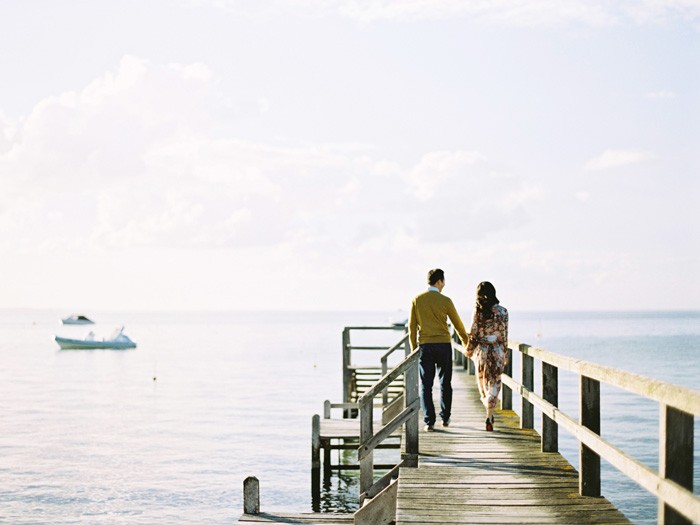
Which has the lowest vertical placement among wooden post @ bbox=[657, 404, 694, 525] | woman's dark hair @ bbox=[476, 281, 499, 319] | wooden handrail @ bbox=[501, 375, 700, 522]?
wooden handrail @ bbox=[501, 375, 700, 522]

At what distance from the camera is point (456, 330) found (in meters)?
10.4

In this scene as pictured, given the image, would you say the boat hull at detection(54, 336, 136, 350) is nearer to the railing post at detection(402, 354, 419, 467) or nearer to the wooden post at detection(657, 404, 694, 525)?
the railing post at detection(402, 354, 419, 467)

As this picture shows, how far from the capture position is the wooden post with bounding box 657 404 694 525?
4.56 m

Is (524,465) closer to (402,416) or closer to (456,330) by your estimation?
(402,416)

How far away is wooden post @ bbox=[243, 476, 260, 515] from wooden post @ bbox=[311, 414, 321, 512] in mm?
5162

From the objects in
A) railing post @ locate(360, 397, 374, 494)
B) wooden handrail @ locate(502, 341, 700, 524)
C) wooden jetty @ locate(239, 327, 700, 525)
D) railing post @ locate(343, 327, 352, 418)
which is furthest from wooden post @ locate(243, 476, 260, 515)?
railing post @ locate(343, 327, 352, 418)

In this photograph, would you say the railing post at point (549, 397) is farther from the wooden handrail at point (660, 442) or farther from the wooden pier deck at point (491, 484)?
the wooden handrail at point (660, 442)

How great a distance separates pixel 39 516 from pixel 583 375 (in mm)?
16744

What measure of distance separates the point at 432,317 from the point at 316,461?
27.9ft

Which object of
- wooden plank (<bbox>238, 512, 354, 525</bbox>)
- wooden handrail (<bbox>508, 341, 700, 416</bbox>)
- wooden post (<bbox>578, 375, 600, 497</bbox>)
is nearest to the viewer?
wooden handrail (<bbox>508, 341, 700, 416</bbox>)

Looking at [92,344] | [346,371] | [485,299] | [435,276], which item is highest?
[435,276]

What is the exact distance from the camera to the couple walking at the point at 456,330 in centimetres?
1039

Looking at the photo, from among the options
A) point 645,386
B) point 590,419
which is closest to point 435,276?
point 590,419

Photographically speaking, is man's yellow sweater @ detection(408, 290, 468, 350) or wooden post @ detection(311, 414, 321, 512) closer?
man's yellow sweater @ detection(408, 290, 468, 350)
